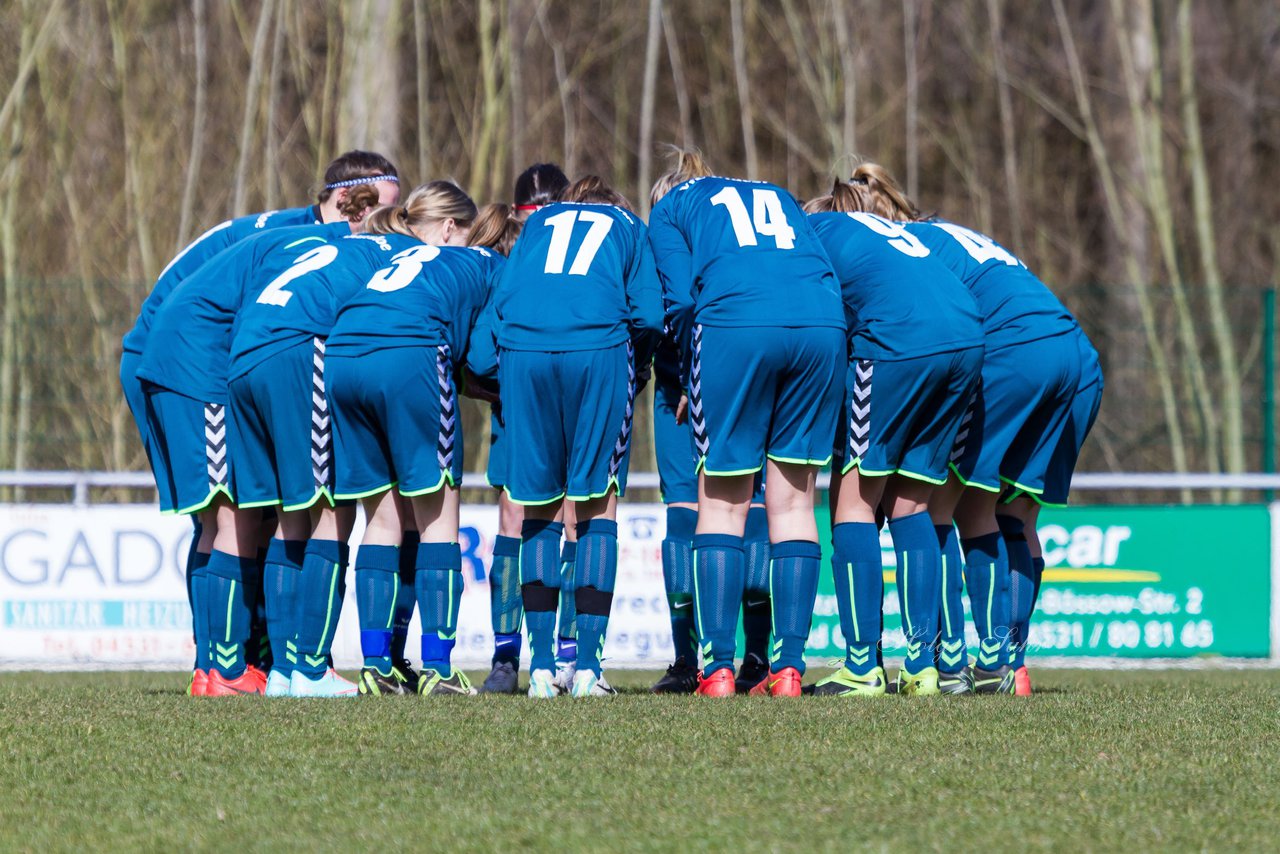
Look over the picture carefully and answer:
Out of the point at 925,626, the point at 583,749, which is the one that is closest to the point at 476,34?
the point at 925,626

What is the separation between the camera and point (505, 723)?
4.59m

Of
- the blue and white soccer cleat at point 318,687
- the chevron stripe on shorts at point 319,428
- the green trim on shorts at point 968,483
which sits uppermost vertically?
the chevron stripe on shorts at point 319,428

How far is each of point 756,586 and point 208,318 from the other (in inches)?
89.6

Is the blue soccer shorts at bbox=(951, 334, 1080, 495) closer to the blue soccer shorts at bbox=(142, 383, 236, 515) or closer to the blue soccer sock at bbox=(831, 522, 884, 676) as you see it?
the blue soccer sock at bbox=(831, 522, 884, 676)

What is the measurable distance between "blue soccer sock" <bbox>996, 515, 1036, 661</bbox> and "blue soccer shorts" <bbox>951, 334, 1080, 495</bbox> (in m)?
0.40

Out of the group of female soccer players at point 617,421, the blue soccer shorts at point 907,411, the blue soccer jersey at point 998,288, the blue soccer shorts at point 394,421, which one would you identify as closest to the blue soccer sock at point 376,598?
the group of female soccer players at point 617,421

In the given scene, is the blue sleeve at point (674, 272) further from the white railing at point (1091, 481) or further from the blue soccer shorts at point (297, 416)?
the white railing at point (1091, 481)

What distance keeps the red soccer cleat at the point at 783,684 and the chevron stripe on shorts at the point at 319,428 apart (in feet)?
5.52

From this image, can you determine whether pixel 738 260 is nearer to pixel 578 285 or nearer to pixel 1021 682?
pixel 578 285

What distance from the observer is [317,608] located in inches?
225

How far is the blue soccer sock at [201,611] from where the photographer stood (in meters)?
6.20

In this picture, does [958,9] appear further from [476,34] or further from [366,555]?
[366,555]

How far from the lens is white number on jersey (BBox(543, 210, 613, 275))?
5.59 m

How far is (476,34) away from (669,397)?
1101cm
